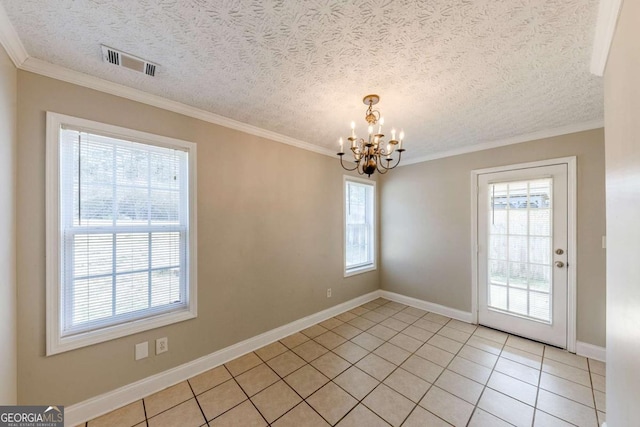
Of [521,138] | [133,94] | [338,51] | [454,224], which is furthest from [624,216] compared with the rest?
[133,94]

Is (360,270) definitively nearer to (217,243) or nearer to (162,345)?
(217,243)

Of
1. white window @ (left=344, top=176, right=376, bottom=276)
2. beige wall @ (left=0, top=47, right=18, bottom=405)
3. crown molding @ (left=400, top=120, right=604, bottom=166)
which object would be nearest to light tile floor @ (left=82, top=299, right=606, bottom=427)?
beige wall @ (left=0, top=47, right=18, bottom=405)

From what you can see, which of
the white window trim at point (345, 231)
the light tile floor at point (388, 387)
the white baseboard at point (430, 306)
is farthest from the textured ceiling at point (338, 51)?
the white baseboard at point (430, 306)

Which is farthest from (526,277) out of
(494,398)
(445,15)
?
(445,15)

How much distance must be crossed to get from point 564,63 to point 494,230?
2.06 metres

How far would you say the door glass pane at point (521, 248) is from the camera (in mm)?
2693

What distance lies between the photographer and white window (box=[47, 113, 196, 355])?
160 cm

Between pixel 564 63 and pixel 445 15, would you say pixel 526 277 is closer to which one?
pixel 564 63

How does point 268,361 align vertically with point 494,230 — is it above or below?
below

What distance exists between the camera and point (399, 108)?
2.14m

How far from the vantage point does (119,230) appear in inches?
72.1

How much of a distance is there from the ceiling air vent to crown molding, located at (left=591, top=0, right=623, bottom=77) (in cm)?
245

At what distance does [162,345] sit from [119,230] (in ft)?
3.37

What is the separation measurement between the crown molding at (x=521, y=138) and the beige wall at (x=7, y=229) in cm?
409
